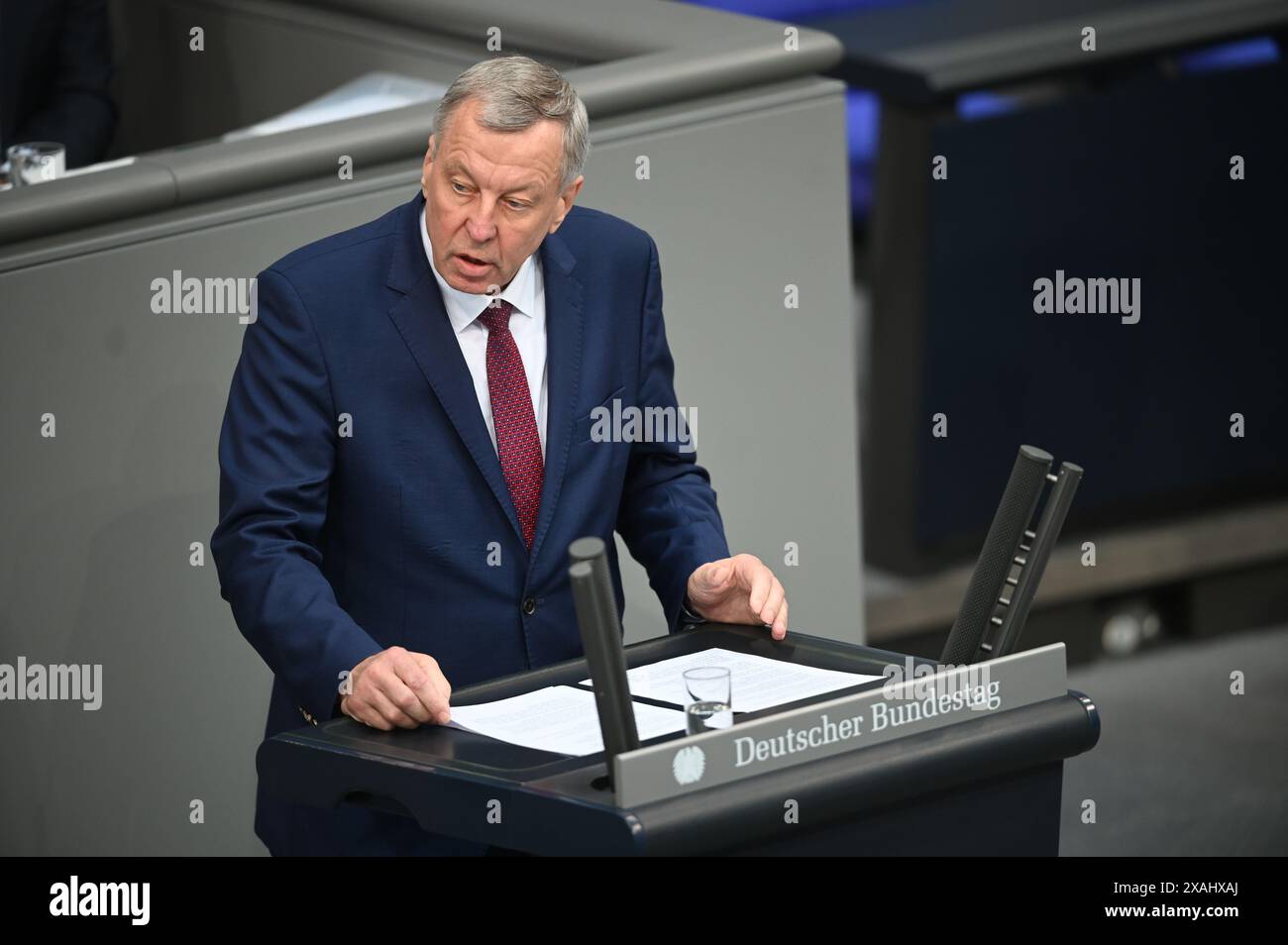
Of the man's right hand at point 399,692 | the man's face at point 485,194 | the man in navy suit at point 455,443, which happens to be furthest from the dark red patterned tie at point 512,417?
the man's right hand at point 399,692

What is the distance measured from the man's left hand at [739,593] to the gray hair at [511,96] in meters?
0.50

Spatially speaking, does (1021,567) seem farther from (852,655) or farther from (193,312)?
(193,312)

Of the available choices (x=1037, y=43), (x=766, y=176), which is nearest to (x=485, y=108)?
(x=766, y=176)

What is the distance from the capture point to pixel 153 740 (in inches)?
120

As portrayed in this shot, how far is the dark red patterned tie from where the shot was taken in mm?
2471

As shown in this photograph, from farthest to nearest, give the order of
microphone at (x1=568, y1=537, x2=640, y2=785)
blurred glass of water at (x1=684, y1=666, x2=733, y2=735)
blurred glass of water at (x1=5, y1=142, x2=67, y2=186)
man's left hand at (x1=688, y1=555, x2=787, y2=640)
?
blurred glass of water at (x1=5, y1=142, x2=67, y2=186), man's left hand at (x1=688, y1=555, x2=787, y2=640), blurred glass of water at (x1=684, y1=666, x2=733, y2=735), microphone at (x1=568, y1=537, x2=640, y2=785)

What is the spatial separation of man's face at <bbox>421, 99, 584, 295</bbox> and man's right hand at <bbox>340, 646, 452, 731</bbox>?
0.47 m

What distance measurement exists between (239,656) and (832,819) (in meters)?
1.41

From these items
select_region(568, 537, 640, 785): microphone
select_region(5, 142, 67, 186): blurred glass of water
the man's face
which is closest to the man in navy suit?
the man's face

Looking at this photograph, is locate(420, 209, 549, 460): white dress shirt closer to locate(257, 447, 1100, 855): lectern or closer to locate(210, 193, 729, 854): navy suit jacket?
locate(210, 193, 729, 854): navy suit jacket

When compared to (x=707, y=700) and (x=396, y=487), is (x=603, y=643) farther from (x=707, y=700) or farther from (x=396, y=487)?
(x=396, y=487)

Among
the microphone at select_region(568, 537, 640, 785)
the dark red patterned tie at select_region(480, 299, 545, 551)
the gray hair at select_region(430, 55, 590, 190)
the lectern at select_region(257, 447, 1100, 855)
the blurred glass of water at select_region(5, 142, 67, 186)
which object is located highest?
the blurred glass of water at select_region(5, 142, 67, 186)
